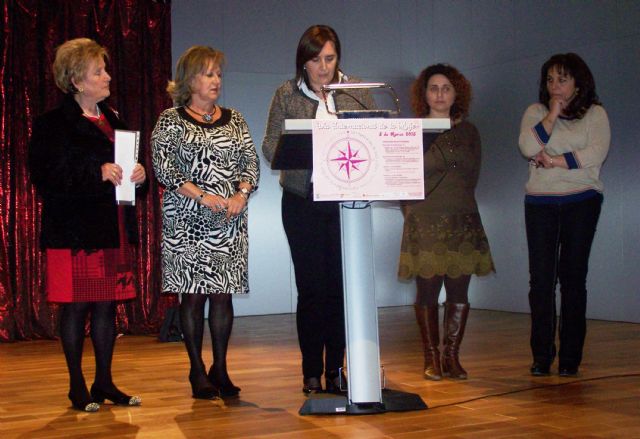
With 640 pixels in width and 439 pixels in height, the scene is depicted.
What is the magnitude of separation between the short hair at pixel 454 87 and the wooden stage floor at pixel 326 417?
4.13 feet

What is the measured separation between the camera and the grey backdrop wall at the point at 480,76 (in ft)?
22.5

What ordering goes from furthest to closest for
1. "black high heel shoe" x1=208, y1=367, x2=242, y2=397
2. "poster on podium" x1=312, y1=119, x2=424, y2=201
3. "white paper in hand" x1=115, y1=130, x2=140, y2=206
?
"black high heel shoe" x1=208, y1=367, x2=242, y2=397 → "white paper in hand" x1=115, y1=130, x2=140, y2=206 → "poster on podium" x1=312, y1=119, x2=424, y2=201

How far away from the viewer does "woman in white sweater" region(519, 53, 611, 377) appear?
4.12 meters

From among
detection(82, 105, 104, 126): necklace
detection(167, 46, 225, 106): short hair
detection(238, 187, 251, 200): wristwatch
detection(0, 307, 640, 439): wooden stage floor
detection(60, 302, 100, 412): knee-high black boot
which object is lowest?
detection(0, 307, 640, 439): wooden stage floor

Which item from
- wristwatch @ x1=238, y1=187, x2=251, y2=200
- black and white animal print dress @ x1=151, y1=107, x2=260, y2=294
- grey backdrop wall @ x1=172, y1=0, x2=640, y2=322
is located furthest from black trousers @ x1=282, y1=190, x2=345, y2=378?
grey backdrop wall @ x1=172, y1=0, x2=640, y2=322

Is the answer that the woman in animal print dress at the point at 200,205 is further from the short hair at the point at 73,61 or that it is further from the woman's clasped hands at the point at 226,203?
the short hair at the point at 73,61

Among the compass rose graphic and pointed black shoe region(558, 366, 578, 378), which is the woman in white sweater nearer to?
pointed black shoe region(558, 366, 578, 378)

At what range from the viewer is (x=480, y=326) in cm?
666

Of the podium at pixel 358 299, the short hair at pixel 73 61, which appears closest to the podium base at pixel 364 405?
the podium at pixel 358 299

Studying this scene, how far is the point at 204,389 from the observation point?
3.73 m

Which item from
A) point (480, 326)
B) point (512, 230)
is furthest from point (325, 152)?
point (512, 230)

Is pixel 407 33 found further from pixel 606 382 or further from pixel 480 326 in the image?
pixel 606 382

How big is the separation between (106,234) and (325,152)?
1177mm

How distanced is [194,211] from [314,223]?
0.50 metres
